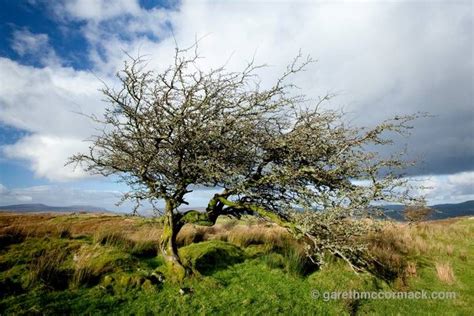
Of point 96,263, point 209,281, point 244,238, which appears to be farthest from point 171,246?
point 244,238

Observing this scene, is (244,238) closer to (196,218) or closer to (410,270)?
(196,218)

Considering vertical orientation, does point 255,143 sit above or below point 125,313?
above

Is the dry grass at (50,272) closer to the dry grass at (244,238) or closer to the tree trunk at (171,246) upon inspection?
the tree trunk at (171,246)

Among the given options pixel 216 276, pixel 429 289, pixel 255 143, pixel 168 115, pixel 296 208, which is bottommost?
pixel 429 289

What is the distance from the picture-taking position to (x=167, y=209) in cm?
1023

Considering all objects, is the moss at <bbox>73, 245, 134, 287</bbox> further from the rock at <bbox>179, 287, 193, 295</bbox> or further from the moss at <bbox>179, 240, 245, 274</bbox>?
the rock at <bbox>179, 287, 193, 295</bbox>

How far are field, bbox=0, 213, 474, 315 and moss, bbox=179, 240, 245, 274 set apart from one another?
36mm

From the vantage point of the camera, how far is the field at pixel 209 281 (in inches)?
318

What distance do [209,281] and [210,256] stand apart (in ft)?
8.12

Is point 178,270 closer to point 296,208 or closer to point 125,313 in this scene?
point 125,313

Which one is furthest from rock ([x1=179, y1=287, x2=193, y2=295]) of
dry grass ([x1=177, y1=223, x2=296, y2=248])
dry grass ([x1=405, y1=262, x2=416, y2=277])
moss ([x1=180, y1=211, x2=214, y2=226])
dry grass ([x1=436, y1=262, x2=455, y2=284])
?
dry grass ([x1=436, y1=262, x2=455, y2=284])

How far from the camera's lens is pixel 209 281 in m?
9.62

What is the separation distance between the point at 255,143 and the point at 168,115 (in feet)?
8.30

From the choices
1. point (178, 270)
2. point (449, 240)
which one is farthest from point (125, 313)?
Result: point (449, 240)
